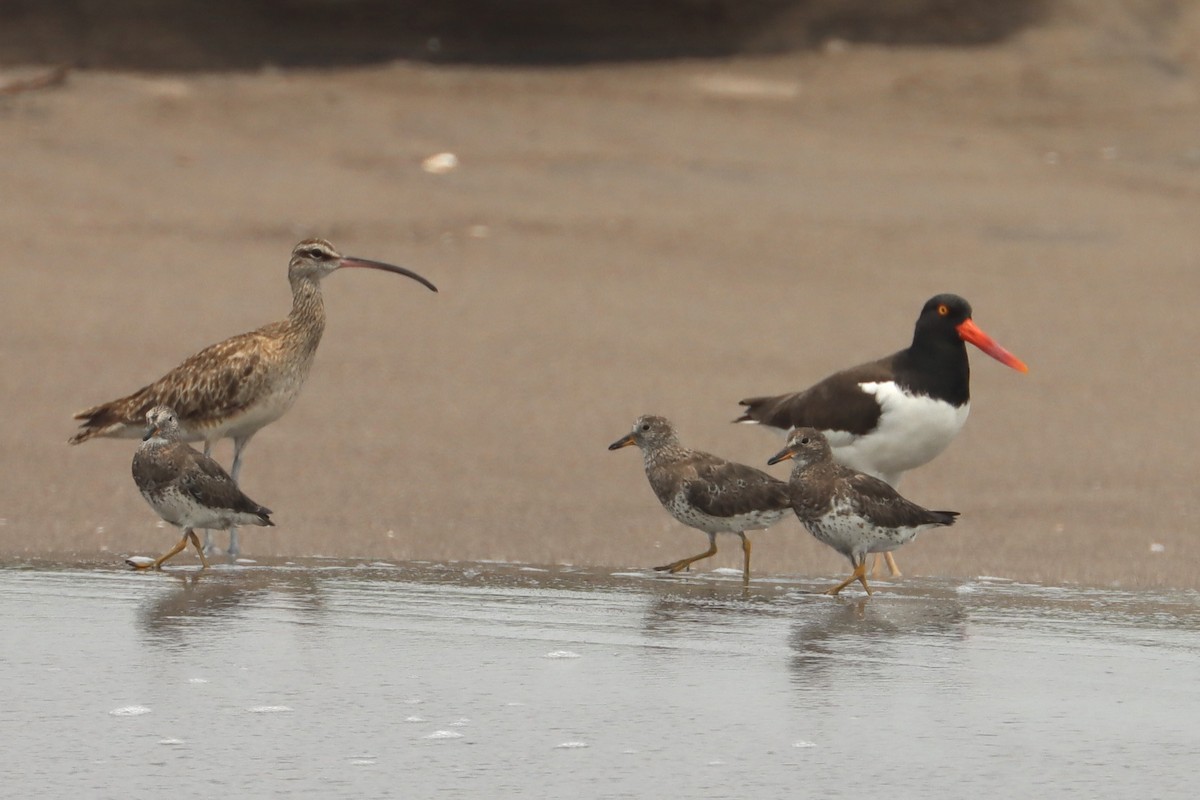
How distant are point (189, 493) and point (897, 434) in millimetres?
3480

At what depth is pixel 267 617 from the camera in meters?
6.82

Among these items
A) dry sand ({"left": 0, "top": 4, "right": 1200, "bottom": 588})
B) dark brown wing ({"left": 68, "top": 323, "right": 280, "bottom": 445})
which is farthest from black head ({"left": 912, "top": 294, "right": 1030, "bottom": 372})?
dark brown wing ({"left": 68, "top": 323, "right": 280, "bottom": 445})

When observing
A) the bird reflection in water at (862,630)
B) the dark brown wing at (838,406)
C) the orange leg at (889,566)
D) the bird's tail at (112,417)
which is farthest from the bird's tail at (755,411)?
the bird's tail at (112,417)

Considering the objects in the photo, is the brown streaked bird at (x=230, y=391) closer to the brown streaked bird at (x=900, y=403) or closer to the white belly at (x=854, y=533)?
the brown streaked bird at (x=900, y=403)

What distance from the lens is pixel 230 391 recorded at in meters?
9.34

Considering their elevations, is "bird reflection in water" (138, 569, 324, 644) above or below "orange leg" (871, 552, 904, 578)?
below

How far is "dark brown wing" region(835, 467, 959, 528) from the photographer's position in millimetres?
7582

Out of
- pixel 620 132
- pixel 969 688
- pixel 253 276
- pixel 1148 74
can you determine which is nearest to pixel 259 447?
pixel 253 276

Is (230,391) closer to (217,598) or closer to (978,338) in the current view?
(217,598)

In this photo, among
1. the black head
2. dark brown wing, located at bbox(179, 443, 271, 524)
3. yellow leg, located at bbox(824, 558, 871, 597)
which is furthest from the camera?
the black head

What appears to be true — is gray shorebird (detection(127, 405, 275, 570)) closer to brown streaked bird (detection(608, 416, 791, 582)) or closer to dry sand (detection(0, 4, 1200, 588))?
dry sand (detection(0, 4, 1200, 588))

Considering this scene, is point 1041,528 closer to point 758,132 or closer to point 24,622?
point 24,622

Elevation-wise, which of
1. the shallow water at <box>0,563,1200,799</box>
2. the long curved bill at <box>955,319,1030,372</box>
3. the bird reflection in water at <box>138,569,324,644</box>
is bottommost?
the shallow water at <box>0,563,1200,799</box>

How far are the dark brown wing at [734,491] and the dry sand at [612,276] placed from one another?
1.94 feet
